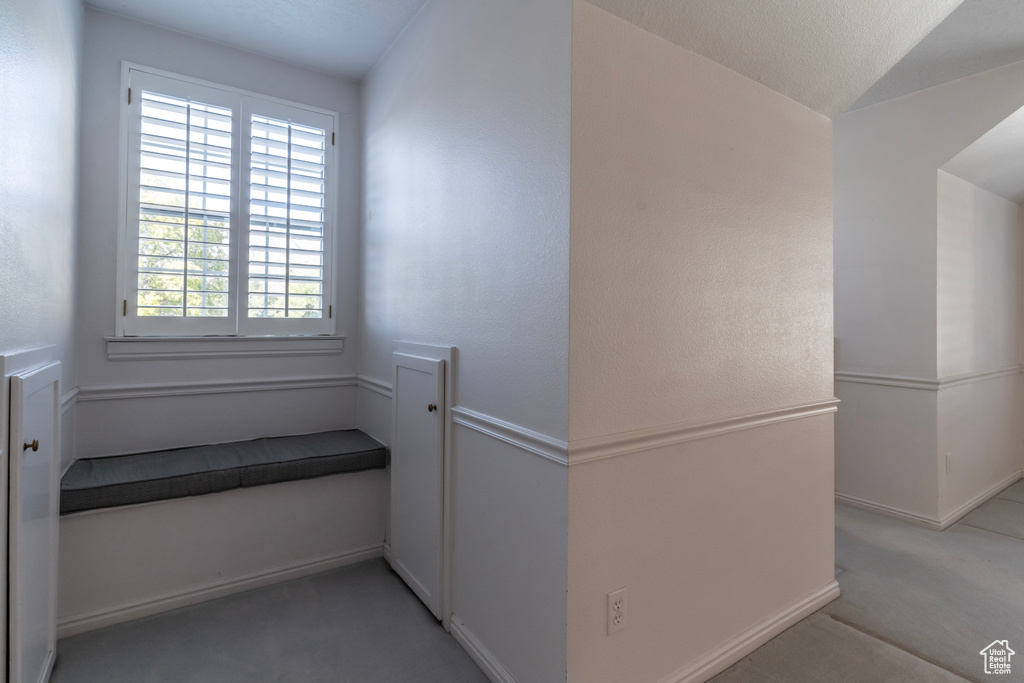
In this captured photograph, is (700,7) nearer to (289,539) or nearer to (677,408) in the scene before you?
(677,408)

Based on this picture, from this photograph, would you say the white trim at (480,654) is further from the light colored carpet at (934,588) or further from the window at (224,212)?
the window at (224,212)

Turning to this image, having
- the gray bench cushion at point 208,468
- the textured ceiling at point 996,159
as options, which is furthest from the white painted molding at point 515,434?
the textured ceiling at point 996,159

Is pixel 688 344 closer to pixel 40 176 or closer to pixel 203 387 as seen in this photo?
pixel 40 176

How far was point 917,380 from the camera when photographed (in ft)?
9.94

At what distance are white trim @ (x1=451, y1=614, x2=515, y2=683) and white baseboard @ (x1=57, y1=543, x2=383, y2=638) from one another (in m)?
0.81

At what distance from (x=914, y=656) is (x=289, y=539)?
2.53 m

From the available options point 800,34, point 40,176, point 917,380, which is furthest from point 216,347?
point 917,380

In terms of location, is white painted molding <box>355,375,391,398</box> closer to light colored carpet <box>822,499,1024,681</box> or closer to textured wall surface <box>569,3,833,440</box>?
textured wall surface <box>569,3,833,440</box>

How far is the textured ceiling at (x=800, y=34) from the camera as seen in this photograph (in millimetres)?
1573

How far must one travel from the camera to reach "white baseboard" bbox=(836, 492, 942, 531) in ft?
9.75

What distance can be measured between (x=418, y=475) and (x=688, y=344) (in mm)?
1245

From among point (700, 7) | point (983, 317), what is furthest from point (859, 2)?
point (983, 317)

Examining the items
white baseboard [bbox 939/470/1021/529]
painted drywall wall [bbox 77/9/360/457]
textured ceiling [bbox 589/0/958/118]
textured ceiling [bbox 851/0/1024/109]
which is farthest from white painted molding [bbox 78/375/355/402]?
white baseboard [bbox 939/470/1021/529]

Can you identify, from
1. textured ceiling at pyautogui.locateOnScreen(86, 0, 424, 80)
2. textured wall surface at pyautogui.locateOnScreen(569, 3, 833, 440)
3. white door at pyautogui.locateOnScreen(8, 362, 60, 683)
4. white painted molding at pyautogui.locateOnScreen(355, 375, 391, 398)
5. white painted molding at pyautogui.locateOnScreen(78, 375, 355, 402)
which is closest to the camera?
white door at pyautogui.locateOnScreen(8, 362, 60, 683)
